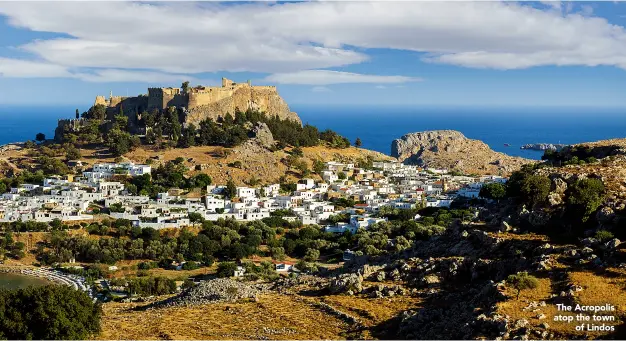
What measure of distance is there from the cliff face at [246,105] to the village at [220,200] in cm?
947

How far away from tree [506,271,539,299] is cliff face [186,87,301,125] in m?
43.0

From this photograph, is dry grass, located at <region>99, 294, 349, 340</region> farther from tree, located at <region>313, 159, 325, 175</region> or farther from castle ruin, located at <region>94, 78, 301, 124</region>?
castle ruin, located at <region>94, 78, 301, 124</region>

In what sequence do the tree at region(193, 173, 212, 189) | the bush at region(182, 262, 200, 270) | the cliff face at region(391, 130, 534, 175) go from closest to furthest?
the bush at region(182, 262, 200, 270), the tree at region(193, 173, 212, 189), the cliff face at region(391, 130, 534, 175)

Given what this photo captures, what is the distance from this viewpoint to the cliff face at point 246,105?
185ft

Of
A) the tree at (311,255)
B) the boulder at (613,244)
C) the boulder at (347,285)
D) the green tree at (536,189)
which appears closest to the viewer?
the boulder at (613,244)

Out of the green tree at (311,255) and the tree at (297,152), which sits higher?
the tree at (297,152)

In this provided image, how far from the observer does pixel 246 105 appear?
6109cm

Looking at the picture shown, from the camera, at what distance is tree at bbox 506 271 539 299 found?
1575 centimetres

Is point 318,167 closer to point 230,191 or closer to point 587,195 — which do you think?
point 230,191

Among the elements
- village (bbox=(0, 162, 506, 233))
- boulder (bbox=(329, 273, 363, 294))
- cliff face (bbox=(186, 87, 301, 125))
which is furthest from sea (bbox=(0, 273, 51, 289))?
cliff face (bbox=(186, 87, 301, 125))

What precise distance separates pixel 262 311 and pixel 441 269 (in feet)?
17.8

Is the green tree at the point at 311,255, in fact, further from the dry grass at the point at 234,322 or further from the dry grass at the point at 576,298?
the dry grass at the point at 576,298

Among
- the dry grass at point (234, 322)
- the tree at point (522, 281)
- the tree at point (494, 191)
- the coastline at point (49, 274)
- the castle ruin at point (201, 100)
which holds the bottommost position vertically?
the coastline at point (49, 274)

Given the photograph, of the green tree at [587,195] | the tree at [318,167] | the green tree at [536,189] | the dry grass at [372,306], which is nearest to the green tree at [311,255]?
the dry grass at [372,306]
